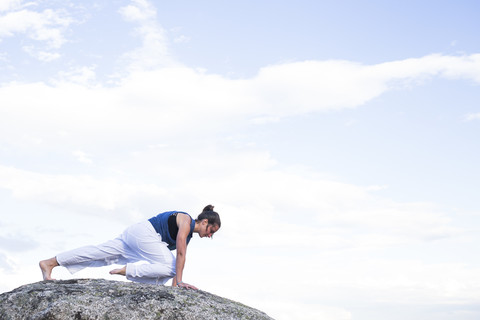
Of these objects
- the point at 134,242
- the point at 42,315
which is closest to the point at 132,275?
the point at 134,242

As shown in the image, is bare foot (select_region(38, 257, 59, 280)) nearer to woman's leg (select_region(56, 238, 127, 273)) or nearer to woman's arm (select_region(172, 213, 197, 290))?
woman's leg (select_region(56, 238, 127, 273))

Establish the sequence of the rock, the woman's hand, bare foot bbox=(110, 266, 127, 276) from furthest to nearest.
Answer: bare foot bbox=(110, 266, 127, 276) < the woman's hand < the rock

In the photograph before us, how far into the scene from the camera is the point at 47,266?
1019 centimetres

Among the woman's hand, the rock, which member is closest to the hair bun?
the woman's hand

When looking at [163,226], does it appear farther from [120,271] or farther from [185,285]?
[185,285]

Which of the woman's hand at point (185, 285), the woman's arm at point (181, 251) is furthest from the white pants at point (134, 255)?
the woman's hand at point (185, 285)

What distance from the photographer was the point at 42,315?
27.2ft

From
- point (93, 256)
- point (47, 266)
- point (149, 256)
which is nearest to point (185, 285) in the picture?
point (149, 256)

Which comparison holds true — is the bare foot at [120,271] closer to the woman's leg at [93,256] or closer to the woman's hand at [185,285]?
the woman's leg at [93,256]

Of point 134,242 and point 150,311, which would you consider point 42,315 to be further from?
point 134,242

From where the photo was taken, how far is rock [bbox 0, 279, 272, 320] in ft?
27.4

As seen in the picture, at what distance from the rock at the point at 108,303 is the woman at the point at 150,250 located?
69 centimetres

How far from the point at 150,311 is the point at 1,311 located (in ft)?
7.79

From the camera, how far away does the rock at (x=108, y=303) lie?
836cm
